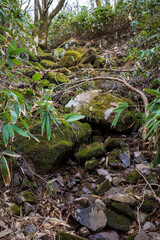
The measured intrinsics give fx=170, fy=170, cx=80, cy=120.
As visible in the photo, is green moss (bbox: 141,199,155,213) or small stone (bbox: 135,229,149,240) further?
green moss (bbox: 141,199,155,213)

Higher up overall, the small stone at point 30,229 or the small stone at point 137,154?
the small stone at point 137,154

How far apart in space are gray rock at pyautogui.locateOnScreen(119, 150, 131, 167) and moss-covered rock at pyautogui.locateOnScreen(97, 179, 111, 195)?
395 millimetres

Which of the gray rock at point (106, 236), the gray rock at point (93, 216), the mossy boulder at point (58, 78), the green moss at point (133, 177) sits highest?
the mossy boulder at point (58, 78)

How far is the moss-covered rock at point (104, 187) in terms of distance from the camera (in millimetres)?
1830

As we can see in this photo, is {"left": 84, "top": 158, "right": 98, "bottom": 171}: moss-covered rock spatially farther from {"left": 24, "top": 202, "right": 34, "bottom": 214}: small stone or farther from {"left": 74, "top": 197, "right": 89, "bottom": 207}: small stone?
{"left": 24, "top": 202, "right": 34, "bottom": 214}: small stone

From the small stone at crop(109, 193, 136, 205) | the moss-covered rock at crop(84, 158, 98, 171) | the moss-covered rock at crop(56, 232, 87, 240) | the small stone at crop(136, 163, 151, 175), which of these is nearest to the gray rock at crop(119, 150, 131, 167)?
the small stone at crop(136, 163, 151, 175)

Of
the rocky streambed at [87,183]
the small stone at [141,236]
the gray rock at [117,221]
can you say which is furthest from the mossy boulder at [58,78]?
the small stone at [141,236]

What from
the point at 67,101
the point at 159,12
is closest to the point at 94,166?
the point at 67,101

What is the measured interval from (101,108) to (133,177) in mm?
1196

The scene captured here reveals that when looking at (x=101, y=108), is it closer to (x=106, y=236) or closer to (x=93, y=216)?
(x=93, y=216)

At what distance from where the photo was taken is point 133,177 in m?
1.87

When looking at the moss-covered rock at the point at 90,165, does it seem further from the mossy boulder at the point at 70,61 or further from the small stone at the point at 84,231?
the mossy boulder at the point at 70,61

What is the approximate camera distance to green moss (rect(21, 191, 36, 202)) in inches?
62.6

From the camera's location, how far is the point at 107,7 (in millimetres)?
5918
